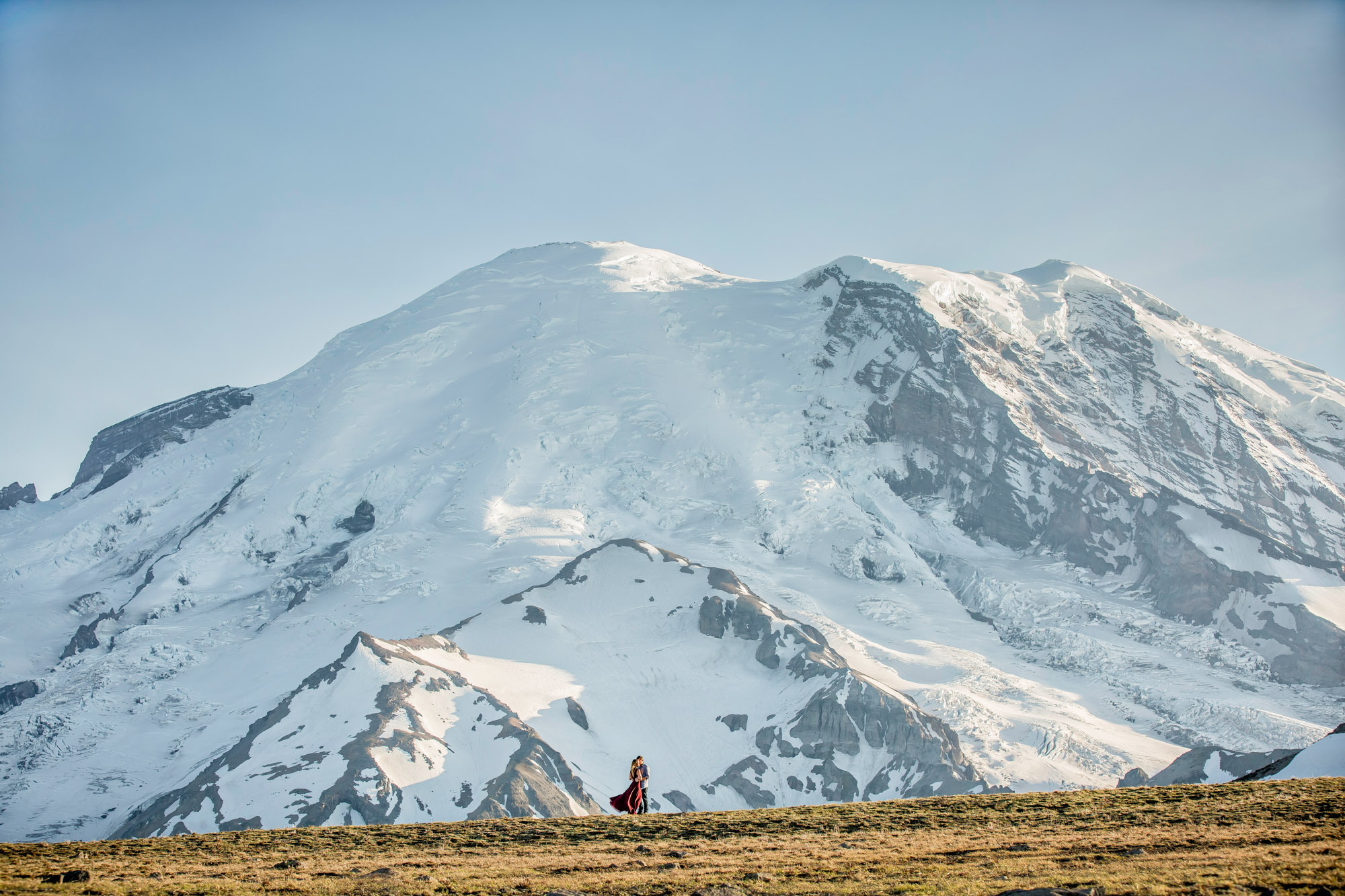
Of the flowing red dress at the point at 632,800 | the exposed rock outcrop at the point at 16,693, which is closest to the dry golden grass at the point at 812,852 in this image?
the flowing red dress at the point at 632,800

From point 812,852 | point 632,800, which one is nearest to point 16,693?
point 632,800

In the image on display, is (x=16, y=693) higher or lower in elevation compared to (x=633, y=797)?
lower

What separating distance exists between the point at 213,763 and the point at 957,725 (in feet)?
359

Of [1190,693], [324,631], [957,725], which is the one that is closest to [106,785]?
[324,631]

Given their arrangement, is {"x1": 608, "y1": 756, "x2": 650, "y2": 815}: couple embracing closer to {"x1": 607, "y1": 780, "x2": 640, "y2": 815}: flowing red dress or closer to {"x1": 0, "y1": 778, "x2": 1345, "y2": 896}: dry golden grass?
{"x1": 607, "y1": 780, "x2": 640, "y2": 815}: flowing red dress

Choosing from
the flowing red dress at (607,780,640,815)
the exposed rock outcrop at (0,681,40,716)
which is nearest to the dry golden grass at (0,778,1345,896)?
the flowing red dress at (607,780,640,815)

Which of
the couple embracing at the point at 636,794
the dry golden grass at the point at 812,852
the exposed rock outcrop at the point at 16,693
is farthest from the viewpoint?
the exposed rock outcrop at the point at 16,693

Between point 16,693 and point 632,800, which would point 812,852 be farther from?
point 16,693

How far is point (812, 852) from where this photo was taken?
3086cm

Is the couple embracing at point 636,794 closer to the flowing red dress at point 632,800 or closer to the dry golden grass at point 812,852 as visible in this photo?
the flowing red dress at point 632,800

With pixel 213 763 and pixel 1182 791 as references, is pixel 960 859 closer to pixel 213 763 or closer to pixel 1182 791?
pixel 1182 791

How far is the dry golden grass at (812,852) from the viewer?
25.5 metres

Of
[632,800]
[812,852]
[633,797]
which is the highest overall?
[812,852]

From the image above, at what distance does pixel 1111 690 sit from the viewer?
183375mm
